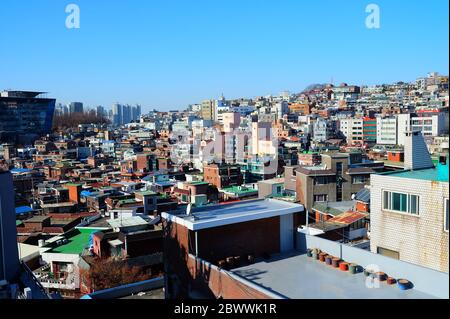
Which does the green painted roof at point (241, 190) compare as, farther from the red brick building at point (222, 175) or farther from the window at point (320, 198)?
the window at point (320, 198)

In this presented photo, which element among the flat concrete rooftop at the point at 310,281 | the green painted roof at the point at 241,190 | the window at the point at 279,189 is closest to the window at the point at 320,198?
the window at the point at 279,189

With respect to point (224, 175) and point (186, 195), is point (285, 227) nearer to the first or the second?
point (186, 195)

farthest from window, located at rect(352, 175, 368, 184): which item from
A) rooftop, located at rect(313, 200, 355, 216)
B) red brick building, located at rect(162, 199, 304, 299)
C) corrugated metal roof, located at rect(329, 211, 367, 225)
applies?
red brick building, located at rect(162, 199, 304, 299)

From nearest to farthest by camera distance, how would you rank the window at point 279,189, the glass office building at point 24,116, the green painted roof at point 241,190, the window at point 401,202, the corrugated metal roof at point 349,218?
1. the window at point 401,202
2. the corrugated metal roof at point 349,218
3. the window at point 279,189
4. the green painted roof at point 241,190
5. the glass office building at point 24,116

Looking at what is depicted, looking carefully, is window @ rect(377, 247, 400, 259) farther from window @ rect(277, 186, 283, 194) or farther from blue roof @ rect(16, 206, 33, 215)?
blue roof @ rect(16, 206, 33, 215)

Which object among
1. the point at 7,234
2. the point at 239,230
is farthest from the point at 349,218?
the point at 7,234
